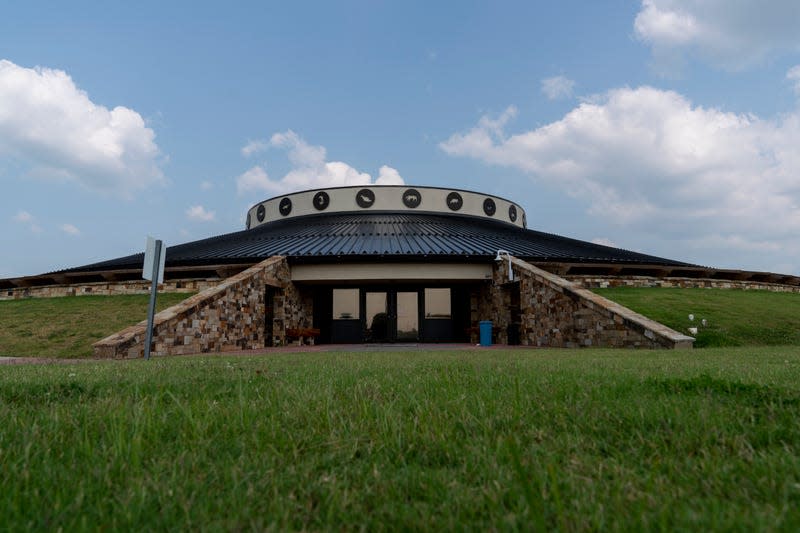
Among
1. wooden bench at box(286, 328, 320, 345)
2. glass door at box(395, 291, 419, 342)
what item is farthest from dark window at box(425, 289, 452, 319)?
wooden bench at box(286, 328, 320, 345)

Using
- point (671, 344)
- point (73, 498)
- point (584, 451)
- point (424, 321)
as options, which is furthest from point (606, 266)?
point (73, 498)

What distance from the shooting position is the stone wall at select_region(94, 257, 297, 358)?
11.2 meters

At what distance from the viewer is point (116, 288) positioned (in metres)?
20.1

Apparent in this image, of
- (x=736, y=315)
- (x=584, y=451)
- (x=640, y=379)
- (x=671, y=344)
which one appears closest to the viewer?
(x=584, y=451)

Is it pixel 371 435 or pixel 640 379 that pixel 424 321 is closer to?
pixel 640 379

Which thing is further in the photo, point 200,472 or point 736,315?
point 736,315

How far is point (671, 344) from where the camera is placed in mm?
10664

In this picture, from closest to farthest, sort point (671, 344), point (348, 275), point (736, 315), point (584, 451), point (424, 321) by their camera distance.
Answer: point (584, 451) → point (671, 344) → point (736, 315) → point (348, 275) → point (424, 321)

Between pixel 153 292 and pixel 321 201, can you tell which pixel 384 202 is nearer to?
pixel 321 201

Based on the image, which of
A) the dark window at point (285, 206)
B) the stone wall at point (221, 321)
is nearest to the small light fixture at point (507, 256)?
the stone wall at point (221, 321)

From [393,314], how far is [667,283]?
1291cm

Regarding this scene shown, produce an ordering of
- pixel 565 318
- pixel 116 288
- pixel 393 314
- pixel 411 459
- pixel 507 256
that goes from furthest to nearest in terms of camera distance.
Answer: pixel 393 314, pixel 116 288, pixel 507 256, pixel 565 318, pixel 411 459

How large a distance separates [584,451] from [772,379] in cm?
307

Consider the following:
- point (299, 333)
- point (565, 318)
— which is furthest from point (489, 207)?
point (565, 318)
